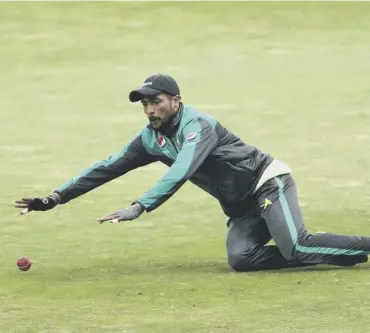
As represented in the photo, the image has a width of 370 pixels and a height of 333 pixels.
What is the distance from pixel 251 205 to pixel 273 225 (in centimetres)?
37

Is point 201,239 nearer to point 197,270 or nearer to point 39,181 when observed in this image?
point 197,270

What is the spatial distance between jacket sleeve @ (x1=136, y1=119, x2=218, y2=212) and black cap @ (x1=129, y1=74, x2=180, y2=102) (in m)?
0.32

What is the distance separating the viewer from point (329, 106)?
62.0 feet

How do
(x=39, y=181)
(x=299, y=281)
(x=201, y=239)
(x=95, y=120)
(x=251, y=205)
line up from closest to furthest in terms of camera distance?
(x=299, y=281) → (x=251, y=205) → (x=201, y=239) → (x=39, y=181) → (x=95, y=120)

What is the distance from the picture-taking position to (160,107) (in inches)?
429

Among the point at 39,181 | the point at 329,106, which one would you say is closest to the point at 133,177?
the point at 39,181

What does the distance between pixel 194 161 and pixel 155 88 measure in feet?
2.25

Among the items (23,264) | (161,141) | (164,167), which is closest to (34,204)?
(23,264)

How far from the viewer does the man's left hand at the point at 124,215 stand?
10.0 m

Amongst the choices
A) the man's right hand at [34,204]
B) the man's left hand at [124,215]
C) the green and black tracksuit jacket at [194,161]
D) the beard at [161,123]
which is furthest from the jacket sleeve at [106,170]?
the man's left hand at [124,215]

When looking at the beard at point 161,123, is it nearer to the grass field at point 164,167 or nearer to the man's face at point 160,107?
the man's face at point 160,107

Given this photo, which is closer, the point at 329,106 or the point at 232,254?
the point at 232,254

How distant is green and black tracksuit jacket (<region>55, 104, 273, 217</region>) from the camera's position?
10700 mm

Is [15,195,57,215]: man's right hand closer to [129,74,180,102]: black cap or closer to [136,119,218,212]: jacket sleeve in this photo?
[136,119,218,212]: jacket sleeve
